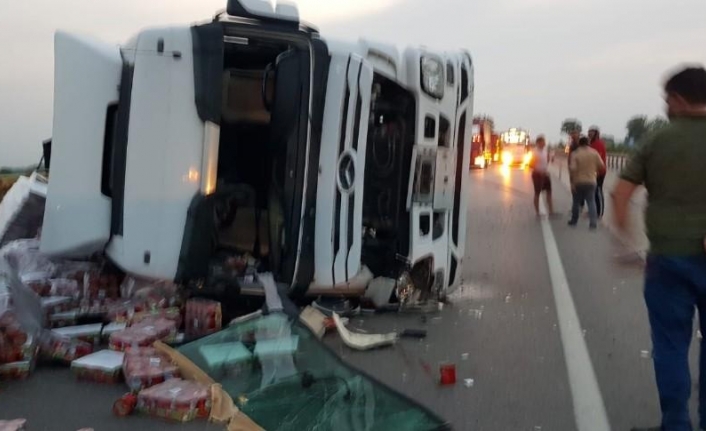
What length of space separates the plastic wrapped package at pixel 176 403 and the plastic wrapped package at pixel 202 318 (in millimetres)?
1471

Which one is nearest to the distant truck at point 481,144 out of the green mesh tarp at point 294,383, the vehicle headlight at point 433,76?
the vehicle headlight at point 433,76

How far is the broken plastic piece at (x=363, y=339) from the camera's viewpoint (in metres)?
6.32

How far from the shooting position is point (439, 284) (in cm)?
782

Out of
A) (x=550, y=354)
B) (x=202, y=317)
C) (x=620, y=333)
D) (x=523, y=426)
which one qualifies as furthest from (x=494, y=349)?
(x=202, y=317)

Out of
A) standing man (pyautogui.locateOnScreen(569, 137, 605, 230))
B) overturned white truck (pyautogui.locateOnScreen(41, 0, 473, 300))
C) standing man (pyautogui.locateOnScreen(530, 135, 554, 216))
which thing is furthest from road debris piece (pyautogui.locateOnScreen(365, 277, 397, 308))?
standing man (pyautogui.locateOnScreen(530, 135, 554, 216))

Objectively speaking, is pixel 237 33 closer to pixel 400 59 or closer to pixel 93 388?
pixel 400 59

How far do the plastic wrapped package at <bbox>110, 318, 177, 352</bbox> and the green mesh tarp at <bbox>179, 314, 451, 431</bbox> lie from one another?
33 cm

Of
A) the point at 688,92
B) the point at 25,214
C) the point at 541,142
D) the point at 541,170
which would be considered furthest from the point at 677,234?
the point at 541,142

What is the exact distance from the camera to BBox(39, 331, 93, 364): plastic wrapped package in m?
5.88

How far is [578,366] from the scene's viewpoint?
5898mm

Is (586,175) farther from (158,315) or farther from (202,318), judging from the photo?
(158,315)

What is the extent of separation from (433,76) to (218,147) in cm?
198

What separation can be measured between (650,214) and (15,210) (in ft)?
22.6

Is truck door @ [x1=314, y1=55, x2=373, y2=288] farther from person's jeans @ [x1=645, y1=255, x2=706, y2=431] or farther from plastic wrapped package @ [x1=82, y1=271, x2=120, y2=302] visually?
person's jeans @ [x1=645, y1=255, x2=706, y2=431]
